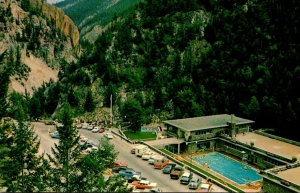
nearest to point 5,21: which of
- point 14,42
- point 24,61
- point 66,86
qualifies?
point 14,42

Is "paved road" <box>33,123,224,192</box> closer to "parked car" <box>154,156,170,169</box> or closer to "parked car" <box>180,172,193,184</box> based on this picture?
"parked car" <box>180,172,193,184</box>

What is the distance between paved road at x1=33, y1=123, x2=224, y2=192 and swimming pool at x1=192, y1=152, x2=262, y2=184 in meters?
7.87

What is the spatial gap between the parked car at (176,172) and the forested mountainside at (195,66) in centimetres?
2116

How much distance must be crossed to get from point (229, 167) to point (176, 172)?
12028 millimetres

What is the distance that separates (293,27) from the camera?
8744 centimetres

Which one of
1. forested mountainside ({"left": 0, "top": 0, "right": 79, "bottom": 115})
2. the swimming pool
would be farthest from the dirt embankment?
the swimming pool

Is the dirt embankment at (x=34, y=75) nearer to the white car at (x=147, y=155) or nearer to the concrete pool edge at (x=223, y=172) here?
the white car at (x=147, y=155)

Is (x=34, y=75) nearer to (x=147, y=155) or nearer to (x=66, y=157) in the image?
(x=147, y=155)

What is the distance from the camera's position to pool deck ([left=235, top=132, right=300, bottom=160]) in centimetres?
5716

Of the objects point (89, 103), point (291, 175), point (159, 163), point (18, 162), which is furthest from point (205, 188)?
point (89, 103)

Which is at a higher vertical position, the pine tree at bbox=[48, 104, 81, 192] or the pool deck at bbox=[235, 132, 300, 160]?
the pine tree at bbox=[48, 104, 81, 192]

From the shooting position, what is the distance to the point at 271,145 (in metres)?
60.7

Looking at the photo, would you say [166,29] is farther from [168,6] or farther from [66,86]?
[66,86]

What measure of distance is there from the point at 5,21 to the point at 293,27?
119 meters
